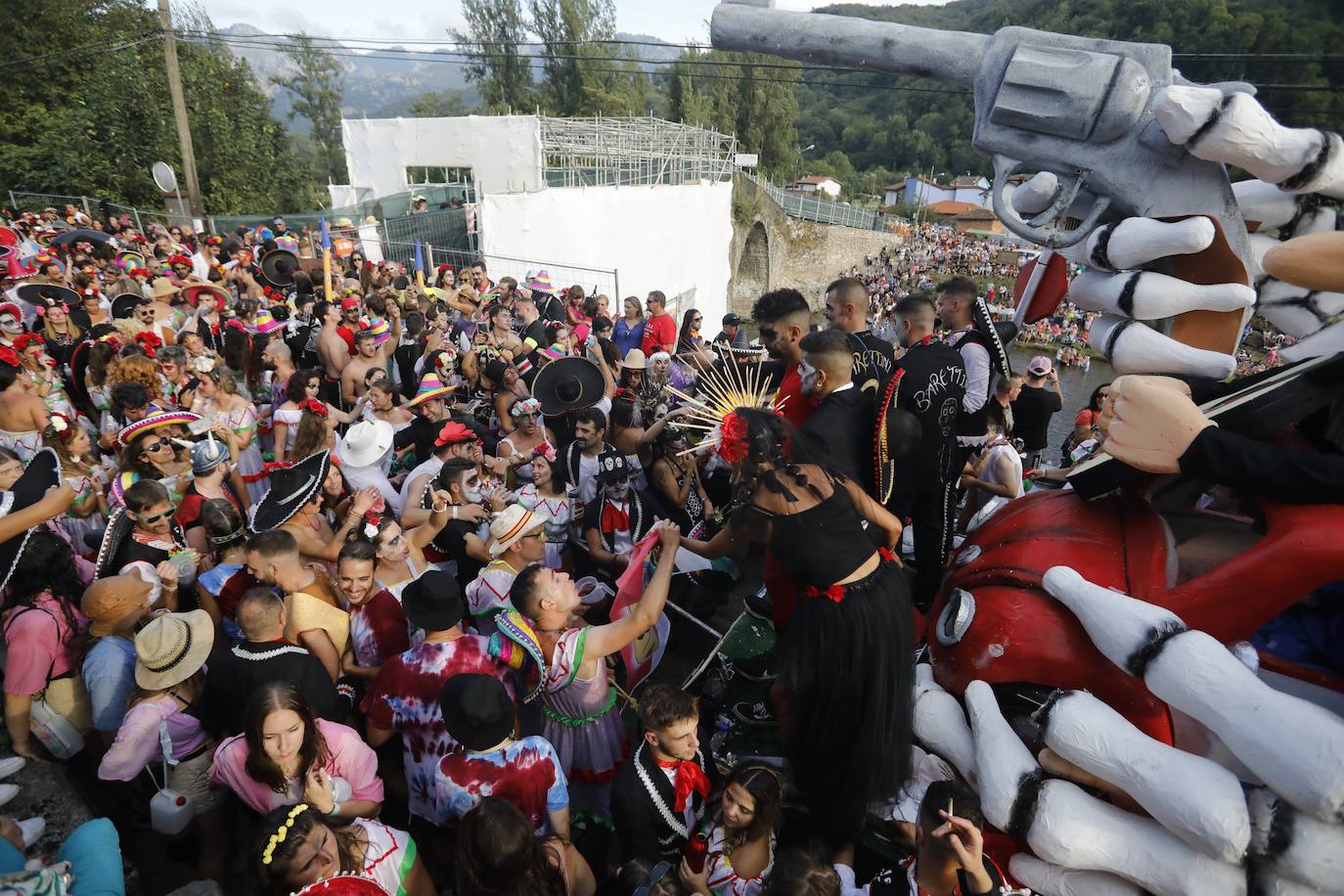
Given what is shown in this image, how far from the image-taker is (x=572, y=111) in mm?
45250

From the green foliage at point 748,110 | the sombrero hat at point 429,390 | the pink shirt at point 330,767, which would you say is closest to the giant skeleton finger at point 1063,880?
the pink shirt at point 330,767

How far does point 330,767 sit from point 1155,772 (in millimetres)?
2559

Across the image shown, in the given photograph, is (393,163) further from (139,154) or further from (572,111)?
(572,111)

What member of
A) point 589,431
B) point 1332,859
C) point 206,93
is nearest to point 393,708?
point 589,431

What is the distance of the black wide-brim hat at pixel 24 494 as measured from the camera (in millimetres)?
2777

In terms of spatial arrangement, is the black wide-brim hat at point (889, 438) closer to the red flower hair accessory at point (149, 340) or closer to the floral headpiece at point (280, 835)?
the floral headpiece at point (280, 835)

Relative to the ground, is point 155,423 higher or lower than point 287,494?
higher

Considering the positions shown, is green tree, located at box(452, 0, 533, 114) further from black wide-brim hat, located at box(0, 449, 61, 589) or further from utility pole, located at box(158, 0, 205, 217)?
black wide-brim hat, located at box(0, 449, 61, 589)

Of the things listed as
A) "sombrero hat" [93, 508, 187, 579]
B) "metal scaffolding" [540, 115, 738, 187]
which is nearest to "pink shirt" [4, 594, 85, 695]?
"sombrero hat" [93, 508, 187, 579]

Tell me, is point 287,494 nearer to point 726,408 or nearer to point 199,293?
point 726,408

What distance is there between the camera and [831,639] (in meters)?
2.54

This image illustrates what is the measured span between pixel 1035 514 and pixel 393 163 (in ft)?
82.4

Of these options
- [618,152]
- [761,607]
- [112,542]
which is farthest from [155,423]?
[618,152]

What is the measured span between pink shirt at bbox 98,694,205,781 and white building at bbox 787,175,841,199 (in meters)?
60.4
